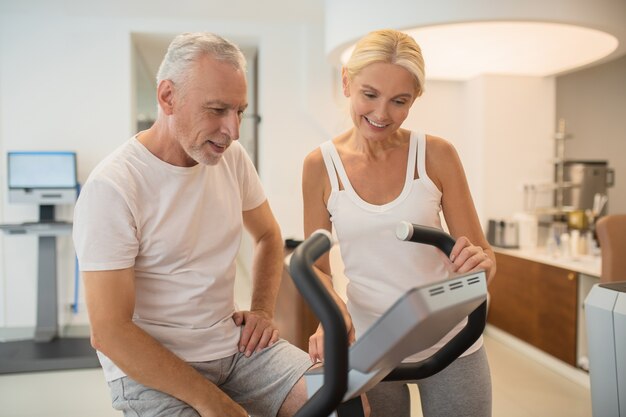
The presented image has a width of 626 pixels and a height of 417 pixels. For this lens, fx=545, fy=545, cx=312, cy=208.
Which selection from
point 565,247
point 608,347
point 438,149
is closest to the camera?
point 608,347

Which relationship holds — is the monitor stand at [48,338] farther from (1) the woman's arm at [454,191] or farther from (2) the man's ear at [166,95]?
(1) the woman's arm at [454,191]

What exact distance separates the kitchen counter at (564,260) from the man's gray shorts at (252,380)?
2.54 meters

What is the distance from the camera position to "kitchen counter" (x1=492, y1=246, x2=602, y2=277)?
336cm

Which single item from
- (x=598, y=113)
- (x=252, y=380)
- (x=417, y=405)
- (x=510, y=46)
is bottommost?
(x=417, y=405)

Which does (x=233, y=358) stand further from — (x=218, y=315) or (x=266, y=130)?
(x=266, y=130)

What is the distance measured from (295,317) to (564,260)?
191 cm

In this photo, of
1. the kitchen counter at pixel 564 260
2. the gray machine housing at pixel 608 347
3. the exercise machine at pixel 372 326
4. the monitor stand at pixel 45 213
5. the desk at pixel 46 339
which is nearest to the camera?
the exercise machine at pixel 372 326

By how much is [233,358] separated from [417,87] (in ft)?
2.65

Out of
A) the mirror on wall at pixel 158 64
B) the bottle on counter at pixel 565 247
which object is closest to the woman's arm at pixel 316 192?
the bottle on counter at pixel 565 247

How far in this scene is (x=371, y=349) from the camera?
0.76 m

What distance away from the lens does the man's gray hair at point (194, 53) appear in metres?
1.23

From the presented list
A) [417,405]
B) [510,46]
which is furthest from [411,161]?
[510,46]

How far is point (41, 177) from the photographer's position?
4.16 metres

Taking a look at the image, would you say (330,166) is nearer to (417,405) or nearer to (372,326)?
(372,326)
